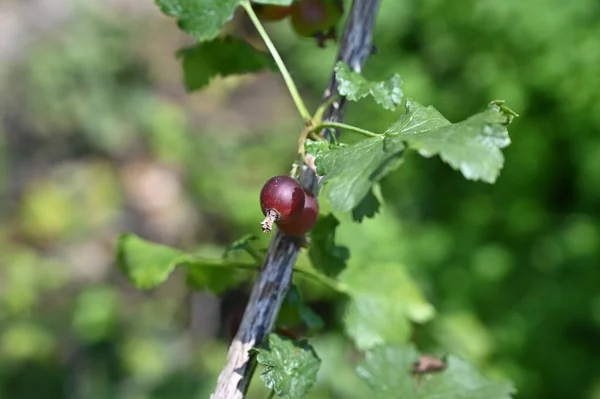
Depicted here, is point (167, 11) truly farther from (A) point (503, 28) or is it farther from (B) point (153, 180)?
(B) point (153, 180)

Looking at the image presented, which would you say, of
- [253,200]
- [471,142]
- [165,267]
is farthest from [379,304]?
[253,200]

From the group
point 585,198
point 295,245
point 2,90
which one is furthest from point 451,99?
point 295,245

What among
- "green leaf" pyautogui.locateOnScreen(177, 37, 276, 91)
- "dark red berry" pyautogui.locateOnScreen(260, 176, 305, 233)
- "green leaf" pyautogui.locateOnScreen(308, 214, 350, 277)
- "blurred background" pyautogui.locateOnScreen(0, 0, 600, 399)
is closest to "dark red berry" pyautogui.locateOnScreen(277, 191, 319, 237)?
"dark red berry" pyautogui.locateOnScreen(260, 176, 305, 233)

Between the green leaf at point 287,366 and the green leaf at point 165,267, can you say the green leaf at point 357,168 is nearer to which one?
the green leaf at point 287,366

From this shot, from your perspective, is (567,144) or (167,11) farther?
(567,144)

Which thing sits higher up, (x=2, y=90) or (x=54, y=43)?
(x=54, y=43)

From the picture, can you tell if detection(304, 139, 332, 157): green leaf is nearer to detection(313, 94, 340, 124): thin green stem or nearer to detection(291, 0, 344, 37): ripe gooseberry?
detection(313, 94, 340, 124): thin green stem
